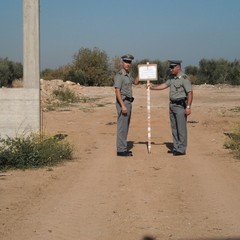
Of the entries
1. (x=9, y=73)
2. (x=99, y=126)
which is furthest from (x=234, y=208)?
(x=9, y=73)

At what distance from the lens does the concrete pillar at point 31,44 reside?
1127 cm

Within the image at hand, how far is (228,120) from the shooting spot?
1906 cm

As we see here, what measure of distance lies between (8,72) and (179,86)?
27.9 metres

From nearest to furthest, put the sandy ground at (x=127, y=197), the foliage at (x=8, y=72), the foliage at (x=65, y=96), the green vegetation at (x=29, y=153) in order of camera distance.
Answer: the sandy ground at (x=127, y=197), the green vegetation at (x=29, y=153), the foliage at (x=65, y=96), the foliage at (x=8, y=72)

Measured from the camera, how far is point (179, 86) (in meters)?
11.2

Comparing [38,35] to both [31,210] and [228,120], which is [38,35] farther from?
[228,120]

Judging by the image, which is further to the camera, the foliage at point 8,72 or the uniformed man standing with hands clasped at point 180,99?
the foliage at point 8,72

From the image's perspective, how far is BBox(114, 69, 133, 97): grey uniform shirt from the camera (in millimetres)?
10843

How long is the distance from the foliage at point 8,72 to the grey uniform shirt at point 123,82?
2617 centimetres

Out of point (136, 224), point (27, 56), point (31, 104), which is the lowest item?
point (136, 224)

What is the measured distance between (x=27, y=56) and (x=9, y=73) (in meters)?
26.8

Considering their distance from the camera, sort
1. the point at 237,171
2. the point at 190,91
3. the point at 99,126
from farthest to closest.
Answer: the point at 99,126 → the point at 190,91 → the point at 237,171

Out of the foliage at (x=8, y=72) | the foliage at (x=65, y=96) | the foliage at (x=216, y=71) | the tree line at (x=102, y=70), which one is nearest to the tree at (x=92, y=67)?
the tree line at (x=102, y=70)

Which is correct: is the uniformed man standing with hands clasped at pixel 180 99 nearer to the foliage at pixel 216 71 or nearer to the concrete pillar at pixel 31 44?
the concrete pillar at pixel 31 44
